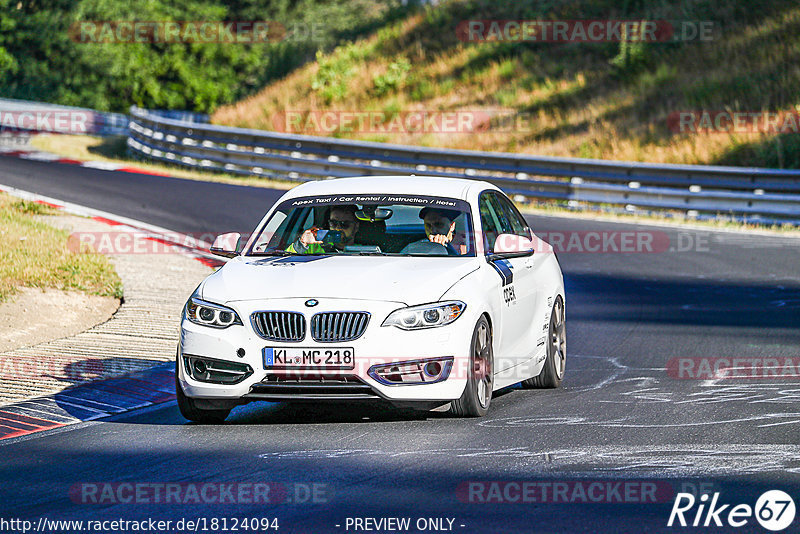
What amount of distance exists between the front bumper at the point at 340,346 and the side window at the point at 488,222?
1331mm

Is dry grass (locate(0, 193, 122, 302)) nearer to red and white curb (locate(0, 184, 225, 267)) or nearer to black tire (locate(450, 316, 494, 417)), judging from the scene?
red and white curb (locate(0, 184, 225, 267))

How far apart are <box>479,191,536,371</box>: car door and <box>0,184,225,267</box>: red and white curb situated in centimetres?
714

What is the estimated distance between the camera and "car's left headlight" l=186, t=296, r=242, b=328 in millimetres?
8424

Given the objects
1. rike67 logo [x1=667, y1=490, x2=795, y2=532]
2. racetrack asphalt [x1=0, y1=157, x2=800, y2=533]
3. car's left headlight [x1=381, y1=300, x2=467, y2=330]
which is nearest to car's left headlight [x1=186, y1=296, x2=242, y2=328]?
racetrack asphalt [x1=0, y1=157, x2=800, y2=533]

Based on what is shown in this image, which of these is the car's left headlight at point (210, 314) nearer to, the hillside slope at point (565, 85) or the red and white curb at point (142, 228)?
the red and white curb at point (142, 228)

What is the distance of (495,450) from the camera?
7672 millimetres

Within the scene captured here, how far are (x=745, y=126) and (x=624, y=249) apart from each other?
38.3 feet

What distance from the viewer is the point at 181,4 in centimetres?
7706

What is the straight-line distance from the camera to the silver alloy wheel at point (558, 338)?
1039 centimetres

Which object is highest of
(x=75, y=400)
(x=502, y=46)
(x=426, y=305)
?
(x=502, y=46)

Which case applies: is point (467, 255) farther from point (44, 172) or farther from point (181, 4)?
point (181, 4)

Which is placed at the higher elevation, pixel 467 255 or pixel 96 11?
pixel 96 11

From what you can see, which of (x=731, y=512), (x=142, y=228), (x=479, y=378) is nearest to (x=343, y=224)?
(x=479, y=378)

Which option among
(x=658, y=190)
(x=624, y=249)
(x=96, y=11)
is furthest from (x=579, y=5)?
(x=96, y=11)
